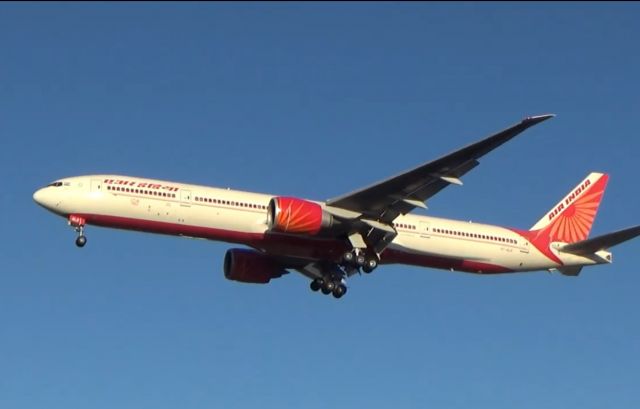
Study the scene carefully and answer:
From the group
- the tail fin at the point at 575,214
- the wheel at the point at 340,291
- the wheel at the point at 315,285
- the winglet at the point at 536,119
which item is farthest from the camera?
the tail fin at the point at 575,214

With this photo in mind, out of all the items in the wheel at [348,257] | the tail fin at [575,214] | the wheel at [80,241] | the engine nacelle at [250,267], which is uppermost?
the tail fin at [575,214]

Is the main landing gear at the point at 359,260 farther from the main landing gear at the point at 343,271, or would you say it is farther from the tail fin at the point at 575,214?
the tail fin at the point at 575,214

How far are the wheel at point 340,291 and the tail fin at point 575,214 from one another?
10.0m

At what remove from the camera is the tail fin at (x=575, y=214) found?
5743 cm

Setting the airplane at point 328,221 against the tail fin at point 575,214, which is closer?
the airplane at point 328,221

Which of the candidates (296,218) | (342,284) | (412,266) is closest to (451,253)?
(412,266)

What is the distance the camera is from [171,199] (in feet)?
164

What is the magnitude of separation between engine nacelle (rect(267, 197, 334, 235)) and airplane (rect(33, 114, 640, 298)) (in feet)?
0.14

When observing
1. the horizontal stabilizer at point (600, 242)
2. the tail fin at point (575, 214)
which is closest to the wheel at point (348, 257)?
the tail fin at point (575, 214)

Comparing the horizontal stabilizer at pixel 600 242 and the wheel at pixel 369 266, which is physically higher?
the horizontal stabilizer at pixel 600 242

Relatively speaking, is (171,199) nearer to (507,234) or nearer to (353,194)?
(353,194)

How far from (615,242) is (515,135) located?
1158 cm

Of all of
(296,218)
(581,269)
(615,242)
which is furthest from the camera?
(581,269)

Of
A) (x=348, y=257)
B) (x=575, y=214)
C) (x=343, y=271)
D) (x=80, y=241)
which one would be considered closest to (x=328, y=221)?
(x=348, y=257)
